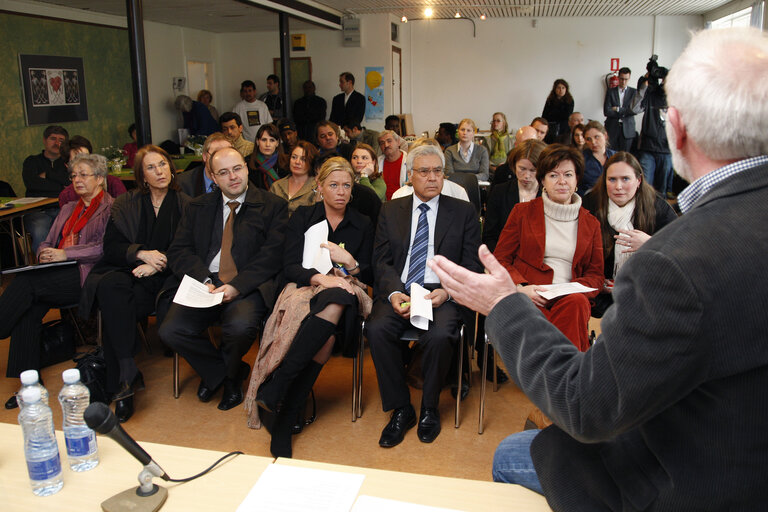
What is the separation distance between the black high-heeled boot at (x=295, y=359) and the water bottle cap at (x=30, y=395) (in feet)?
4.94

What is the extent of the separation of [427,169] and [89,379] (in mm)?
2100

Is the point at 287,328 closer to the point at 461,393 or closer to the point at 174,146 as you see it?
the point at 461,393

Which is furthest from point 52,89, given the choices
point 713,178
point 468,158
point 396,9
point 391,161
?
point 713,178

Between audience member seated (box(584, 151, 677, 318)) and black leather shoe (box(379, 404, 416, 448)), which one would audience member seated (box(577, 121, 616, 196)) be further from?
black leather shoe (box(379, 404, 416, 448))

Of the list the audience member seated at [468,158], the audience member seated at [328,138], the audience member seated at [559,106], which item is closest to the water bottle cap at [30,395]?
the audience member seated at [328,138]

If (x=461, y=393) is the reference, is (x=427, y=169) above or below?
above

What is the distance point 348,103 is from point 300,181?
6.20 meters

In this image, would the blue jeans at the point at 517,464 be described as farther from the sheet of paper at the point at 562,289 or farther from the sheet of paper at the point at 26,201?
the sheet of paper at the point at 26,201

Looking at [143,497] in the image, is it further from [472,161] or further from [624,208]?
[472,161]

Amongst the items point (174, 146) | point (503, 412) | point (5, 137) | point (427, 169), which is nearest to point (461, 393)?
point (503, 412)

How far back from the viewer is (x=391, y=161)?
5.61 m

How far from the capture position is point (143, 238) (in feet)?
12.0

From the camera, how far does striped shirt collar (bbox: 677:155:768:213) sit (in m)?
0.96

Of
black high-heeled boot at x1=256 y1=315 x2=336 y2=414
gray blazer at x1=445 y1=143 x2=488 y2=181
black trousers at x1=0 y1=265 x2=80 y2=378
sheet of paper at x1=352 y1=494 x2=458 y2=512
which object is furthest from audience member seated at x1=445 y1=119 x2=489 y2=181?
sheet of paper at x1=352 y1=494 x2=458 y2=512
